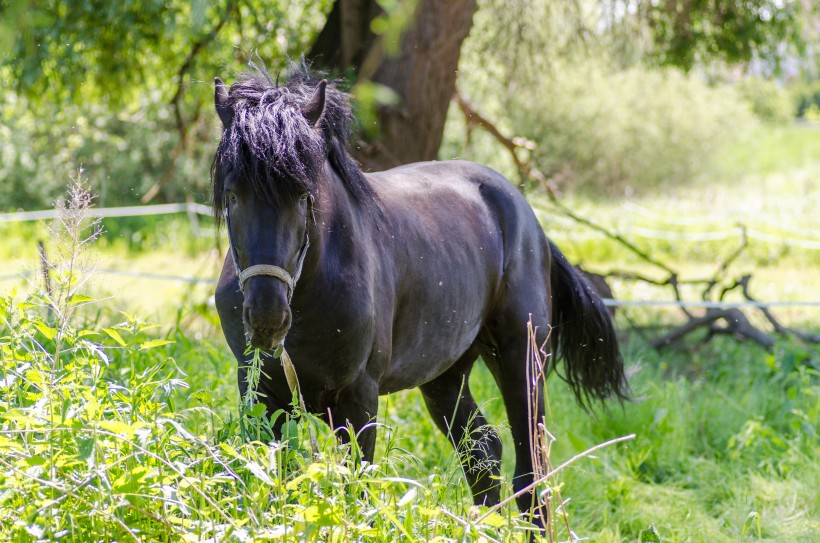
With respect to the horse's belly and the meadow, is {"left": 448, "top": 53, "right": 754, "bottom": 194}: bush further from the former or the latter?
the horse's belly

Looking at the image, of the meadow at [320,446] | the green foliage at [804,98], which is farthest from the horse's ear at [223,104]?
the green foliage at [804,98]

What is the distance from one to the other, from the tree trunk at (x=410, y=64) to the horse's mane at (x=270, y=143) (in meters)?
3.56

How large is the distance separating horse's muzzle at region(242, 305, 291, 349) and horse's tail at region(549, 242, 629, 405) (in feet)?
7.89

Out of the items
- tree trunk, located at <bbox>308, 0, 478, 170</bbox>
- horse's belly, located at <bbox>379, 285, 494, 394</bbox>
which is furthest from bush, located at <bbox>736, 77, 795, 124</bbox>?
horse's belly, located at <bbox>379, 285, 494, 394</bbox>

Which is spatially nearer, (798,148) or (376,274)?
(376,274)

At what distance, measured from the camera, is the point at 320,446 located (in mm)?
3008

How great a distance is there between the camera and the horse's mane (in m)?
2.79

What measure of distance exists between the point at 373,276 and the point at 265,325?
0.75 m

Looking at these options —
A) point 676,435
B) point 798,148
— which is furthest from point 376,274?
point 798,148

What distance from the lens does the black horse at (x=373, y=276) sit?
2.81 m

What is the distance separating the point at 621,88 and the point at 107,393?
774 inches

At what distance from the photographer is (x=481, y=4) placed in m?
8.48

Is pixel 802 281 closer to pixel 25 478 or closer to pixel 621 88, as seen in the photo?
pixel 621 88

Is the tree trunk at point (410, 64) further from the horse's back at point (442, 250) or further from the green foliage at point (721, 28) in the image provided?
the green foliage at point (721, 28)
